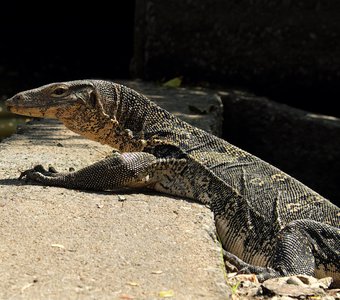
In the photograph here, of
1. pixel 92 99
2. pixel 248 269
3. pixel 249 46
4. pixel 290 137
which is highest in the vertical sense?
pixel 92 99

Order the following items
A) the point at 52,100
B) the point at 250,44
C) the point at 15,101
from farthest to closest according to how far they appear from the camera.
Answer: the point at 250,44 → the point at 52,100 → the point at 15,101

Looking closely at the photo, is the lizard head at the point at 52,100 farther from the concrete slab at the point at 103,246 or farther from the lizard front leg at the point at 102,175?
the concrete slab at the point at 103,246

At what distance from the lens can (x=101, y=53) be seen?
65.9 feet

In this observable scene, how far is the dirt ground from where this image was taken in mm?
4844

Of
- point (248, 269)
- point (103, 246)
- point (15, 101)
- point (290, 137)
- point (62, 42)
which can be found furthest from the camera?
point (62, 42)

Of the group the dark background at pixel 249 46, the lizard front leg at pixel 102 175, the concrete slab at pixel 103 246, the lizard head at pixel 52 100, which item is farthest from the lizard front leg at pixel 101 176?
the dark background at pixel 249 46

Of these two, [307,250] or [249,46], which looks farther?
[249,46]

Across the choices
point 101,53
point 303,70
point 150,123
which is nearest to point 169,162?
point 150,123

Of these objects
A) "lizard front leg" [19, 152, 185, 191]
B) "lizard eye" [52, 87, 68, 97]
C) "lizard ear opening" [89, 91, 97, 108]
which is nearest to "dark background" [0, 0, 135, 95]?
"lizard ear opening" [89, 91, 97, 108]

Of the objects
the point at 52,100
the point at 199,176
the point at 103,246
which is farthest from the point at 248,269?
the point at 52,100

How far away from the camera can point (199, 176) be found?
7.05 m

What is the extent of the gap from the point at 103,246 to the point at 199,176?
1.71m

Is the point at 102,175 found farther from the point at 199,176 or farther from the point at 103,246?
the point at 103,246

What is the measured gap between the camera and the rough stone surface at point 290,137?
10.8m
